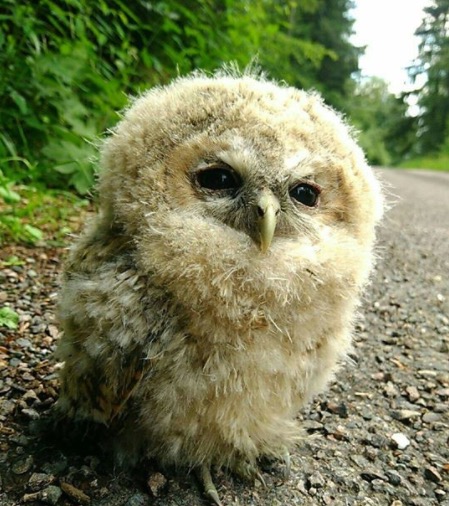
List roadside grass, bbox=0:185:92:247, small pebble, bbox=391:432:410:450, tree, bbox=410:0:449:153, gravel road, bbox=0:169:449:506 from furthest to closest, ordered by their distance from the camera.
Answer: tree, bbox=410:0:449:153
roadside grass, bbox=0:185:92:247
small pebble, bbox=391:432:410:450
gravel road, bbox=0:169:449:506

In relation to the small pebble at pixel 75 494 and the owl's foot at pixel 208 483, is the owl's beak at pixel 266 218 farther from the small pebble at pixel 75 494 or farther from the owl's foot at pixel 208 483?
the small pebble at pixel 75 494

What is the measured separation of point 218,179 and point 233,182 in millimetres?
49

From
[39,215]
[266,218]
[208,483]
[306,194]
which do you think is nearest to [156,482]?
[208,483]

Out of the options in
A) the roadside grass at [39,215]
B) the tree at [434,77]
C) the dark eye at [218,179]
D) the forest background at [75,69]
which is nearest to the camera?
the dark eye at [218,179]

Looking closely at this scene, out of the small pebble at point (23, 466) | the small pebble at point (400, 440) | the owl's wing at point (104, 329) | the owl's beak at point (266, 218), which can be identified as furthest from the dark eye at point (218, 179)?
the small pebble at point (400, 440)

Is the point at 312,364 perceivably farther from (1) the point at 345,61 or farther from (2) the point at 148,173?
(1) the point at 345,61

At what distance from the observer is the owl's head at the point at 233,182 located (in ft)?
5.09

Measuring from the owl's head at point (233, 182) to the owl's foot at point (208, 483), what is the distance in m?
0.79

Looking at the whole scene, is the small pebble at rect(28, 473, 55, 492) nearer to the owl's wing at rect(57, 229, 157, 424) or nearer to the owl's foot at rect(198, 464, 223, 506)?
the owl's wing at rect(57, 229, 157, 424)

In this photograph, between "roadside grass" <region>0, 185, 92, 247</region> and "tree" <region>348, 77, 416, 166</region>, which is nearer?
"roadside grass" <region>0, 185, 92, 247</region>

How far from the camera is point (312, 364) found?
5.65ft

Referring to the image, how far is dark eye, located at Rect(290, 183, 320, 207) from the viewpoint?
5.43 feet

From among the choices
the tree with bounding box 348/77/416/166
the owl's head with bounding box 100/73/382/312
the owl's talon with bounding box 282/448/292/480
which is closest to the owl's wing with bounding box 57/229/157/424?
the owl's head with bounding box 100/73/382/312

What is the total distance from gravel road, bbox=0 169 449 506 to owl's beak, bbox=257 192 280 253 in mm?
935
